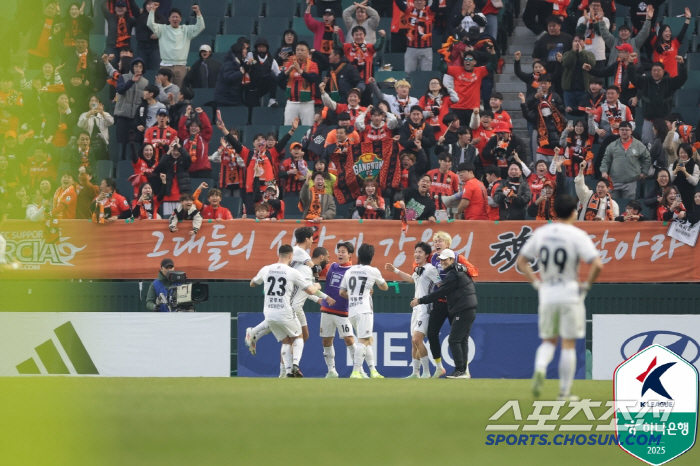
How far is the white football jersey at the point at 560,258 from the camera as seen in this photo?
24.9ft

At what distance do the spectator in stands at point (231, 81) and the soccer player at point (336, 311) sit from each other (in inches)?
286

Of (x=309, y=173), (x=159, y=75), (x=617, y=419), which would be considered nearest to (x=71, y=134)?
(x=159, y=75)

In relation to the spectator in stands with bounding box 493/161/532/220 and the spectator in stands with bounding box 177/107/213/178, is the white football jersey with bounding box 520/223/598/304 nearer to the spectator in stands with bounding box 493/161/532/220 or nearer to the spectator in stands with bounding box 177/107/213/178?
the spectator in stands with bounding box 493/161/532/220

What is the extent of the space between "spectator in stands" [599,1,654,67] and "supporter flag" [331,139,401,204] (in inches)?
224

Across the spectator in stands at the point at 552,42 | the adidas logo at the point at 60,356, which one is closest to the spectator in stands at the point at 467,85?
the spectator in stands at the point at 552,42

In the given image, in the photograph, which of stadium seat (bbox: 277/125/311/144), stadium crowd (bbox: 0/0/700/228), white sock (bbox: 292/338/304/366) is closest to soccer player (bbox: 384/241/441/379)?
white sock (bbox: 292/338/304/366)

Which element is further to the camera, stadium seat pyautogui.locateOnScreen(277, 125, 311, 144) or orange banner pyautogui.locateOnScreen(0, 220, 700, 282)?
stadium seat pyautogui.locateOnScreen(277, 125, 311, 144)

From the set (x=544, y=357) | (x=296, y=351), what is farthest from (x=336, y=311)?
(x=544, y=357)

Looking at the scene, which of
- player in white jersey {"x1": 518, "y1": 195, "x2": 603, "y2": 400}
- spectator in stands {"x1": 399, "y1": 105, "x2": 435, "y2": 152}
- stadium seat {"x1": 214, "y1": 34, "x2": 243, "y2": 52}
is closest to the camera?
player in white jersey {"x1": 518, "y1": 195, "x2": 603, "y2": 400}

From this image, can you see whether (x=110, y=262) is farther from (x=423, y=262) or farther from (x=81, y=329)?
(x=423, y=262)

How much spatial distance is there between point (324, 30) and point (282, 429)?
13499 mm

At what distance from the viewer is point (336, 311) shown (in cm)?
1653

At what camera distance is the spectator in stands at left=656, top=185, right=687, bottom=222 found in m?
18.1

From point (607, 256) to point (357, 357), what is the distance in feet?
16.7
